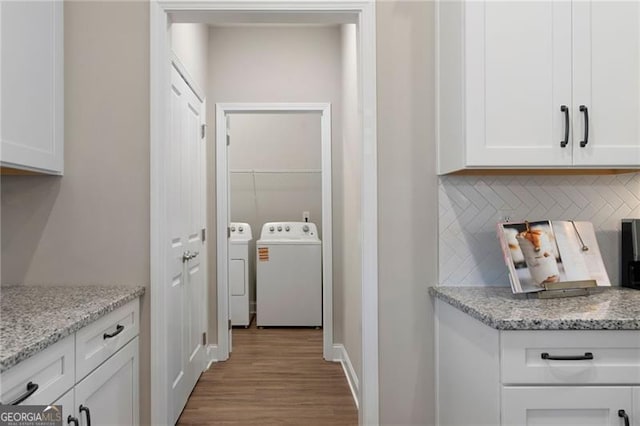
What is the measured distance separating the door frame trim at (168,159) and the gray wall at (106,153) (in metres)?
0.04

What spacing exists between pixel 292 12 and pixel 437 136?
0.81 metres

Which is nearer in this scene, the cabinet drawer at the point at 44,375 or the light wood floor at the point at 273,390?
the cabinet drawer at the point at 44,375

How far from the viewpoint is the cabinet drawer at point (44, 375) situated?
3.25ft

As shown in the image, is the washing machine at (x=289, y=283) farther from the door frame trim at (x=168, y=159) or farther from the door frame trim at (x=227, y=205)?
the door frame trim at (x=168, y=159)

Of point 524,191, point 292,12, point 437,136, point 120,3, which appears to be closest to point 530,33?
point 437,136

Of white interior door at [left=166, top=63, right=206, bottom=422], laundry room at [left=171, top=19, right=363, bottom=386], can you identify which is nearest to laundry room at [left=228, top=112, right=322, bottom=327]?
laundry room at [left=171, top=19, right=363, bottom=386]

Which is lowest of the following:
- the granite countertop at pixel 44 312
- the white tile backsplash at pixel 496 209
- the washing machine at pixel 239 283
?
the washing machine at pixel 239 283

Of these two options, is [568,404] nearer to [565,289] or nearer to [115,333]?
[565,289]

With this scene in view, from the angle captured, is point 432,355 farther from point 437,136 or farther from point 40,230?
point 40,230

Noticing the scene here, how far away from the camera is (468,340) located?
152cm

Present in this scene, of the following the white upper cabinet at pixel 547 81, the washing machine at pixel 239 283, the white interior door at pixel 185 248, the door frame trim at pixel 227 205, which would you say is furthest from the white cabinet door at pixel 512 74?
the washing machine at pixel 239 283

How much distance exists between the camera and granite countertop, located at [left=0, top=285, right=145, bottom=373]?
3.43 feet

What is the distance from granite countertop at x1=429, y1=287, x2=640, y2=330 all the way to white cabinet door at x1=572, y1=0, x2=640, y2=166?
1.63 feet

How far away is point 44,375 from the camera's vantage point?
114cm
